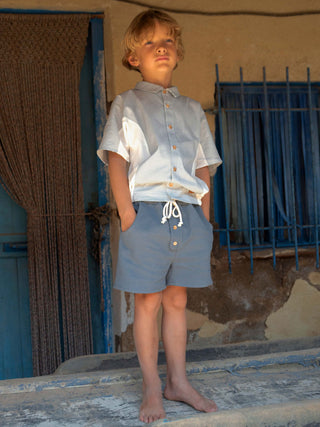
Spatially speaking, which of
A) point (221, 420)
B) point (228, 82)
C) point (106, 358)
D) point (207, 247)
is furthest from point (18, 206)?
point (221, 420)

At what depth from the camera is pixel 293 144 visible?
3.89 metres

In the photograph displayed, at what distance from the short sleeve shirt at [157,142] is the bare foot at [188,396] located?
722 millimetres

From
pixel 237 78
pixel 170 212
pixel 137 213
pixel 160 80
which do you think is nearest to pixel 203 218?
pixel 170 212

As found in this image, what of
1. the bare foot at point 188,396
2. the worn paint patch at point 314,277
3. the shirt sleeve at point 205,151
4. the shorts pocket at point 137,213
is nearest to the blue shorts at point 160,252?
the shorts pocket at point 137,213

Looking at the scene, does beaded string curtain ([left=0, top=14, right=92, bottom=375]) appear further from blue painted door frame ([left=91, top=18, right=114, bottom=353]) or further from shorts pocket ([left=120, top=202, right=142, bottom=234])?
shorts pocket ([left=120, top=202, right=142, bottom=234])

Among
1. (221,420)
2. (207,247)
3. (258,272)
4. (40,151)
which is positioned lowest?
(221,420)

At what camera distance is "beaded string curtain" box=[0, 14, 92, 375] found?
11.5 feet

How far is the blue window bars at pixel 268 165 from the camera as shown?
3.72 m

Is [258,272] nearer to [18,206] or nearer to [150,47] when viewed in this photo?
[18,206]

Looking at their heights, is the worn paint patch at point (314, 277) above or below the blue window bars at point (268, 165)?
below

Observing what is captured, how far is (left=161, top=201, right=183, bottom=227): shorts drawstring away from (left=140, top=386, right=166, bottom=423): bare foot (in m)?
0.63

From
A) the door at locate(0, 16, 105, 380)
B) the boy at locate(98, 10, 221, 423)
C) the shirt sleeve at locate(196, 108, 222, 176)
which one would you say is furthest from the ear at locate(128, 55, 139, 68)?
the door at locate(0, 16, 105, 380)

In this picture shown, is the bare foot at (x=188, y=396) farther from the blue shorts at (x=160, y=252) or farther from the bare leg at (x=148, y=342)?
the blue shorts at (x=160, y=252)

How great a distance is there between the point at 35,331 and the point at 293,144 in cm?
240
